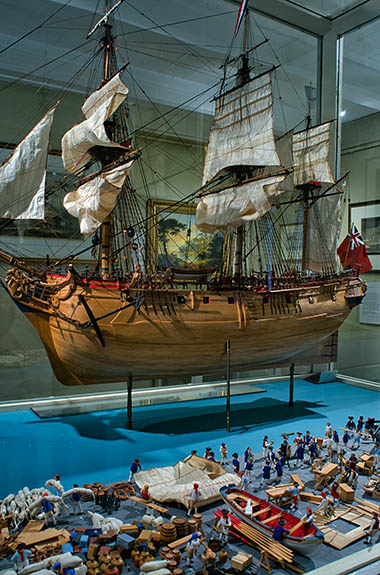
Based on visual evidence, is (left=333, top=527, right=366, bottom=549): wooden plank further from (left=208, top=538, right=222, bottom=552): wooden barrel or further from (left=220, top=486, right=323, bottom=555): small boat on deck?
(left=208, top=538, right=222, bottom=552): wooden barrel

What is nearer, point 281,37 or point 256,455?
point 256,455

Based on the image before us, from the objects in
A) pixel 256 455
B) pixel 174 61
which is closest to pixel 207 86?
pixel 174 61

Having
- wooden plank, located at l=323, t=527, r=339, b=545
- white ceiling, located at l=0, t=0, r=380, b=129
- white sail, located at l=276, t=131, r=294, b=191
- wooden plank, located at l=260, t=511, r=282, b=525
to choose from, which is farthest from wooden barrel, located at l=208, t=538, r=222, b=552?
white sail, located at l=276, t=131, r=294, b=191

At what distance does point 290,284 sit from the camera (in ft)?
30.7

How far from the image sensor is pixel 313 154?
10.7 m

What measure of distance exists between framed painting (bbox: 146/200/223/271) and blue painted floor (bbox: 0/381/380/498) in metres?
2.70

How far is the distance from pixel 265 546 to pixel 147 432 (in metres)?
3.71

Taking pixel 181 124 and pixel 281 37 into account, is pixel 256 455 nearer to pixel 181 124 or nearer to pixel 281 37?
pixel 181 124

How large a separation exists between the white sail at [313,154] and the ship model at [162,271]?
45 millimetres

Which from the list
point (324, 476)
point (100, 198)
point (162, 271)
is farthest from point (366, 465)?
point (100, 198)

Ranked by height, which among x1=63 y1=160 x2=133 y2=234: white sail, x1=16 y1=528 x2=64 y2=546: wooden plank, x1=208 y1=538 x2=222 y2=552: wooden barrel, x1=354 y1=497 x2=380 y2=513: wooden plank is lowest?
x1=354 y1=497 x2=380 y2=513: wooden plank

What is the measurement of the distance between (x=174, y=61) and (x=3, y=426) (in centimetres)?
692

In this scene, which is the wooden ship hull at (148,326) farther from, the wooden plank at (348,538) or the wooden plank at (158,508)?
the wooden plank at (348,538)

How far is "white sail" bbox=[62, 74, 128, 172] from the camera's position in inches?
282
